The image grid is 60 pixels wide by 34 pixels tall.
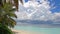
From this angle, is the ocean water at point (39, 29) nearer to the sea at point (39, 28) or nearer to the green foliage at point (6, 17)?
the sea at point (39, 28)

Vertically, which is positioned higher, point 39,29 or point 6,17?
point 39,29

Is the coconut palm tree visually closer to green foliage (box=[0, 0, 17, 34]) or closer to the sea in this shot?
green foliage (box=[0, 0, 17, 34])

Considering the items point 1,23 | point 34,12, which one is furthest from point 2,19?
point 34,12

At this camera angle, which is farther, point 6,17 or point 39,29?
point 39,29

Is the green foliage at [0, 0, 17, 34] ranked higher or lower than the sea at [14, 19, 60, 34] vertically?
lower

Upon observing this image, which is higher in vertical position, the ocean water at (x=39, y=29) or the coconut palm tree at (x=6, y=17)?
the ocean water at (x=39, y=29)

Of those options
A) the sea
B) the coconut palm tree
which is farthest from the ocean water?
the coconut palm tree

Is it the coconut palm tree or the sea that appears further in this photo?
the sea

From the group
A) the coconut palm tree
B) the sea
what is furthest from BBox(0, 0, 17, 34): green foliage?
the sea

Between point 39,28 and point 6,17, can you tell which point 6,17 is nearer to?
point 6,17

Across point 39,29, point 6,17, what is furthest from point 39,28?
point 6,17

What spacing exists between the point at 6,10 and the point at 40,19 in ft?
18.6

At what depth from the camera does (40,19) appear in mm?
19078

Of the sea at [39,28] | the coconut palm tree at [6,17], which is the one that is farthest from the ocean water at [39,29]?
the coconut palm tree at [6,17]
